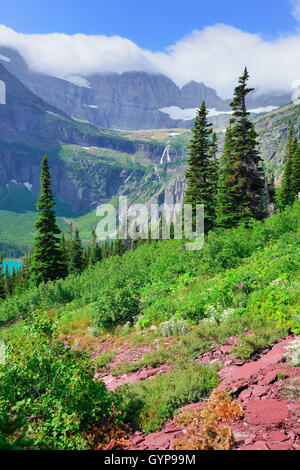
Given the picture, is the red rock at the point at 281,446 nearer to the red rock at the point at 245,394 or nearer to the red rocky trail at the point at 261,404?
the red rocky trail at the point at 261,404

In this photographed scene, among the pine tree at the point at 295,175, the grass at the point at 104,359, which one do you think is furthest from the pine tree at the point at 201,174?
the pine tree at the point at 295,175

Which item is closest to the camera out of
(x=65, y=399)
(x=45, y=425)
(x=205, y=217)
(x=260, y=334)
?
(x=45, y=425)

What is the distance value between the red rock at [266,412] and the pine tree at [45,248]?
3175 centimetres

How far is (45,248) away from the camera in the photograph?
113ft

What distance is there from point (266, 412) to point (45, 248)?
33106 millimetres

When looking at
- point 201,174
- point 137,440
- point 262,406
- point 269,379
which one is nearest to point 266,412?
point 262,406
